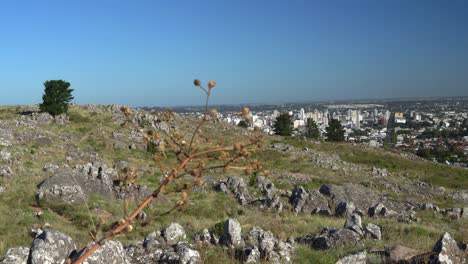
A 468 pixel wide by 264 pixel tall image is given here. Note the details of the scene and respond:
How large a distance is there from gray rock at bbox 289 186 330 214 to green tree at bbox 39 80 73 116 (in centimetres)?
3259

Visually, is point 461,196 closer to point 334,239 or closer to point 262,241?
point 334,239

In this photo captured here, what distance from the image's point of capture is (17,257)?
5.34 metres

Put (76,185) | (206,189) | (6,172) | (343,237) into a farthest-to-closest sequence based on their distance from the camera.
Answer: (206,189), (6,172), (76,185), (343,237)

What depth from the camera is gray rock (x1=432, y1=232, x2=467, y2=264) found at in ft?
18.9

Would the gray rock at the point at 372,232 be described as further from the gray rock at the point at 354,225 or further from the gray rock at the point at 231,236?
the gray rock at the point at 231,236

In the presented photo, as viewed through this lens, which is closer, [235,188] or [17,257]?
[17,257]

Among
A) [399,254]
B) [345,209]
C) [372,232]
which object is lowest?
[345,209]

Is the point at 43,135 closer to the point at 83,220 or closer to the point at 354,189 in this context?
the point at 83,220

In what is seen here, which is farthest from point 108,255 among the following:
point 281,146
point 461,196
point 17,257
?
point 281,146

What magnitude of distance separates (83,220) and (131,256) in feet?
25.5

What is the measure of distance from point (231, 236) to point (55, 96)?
4085 centimetres

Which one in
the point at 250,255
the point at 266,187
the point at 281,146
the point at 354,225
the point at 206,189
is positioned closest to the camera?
the point at 250,255

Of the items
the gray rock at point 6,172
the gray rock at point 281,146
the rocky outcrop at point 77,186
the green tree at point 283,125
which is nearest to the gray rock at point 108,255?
the rocky outcrop at point 77,186

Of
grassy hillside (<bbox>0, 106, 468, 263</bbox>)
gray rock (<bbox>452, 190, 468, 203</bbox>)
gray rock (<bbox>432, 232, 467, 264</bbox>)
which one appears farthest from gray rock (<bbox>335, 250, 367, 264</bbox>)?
gray rock (<bbox>452, 190, 468, 203</bbox>)
